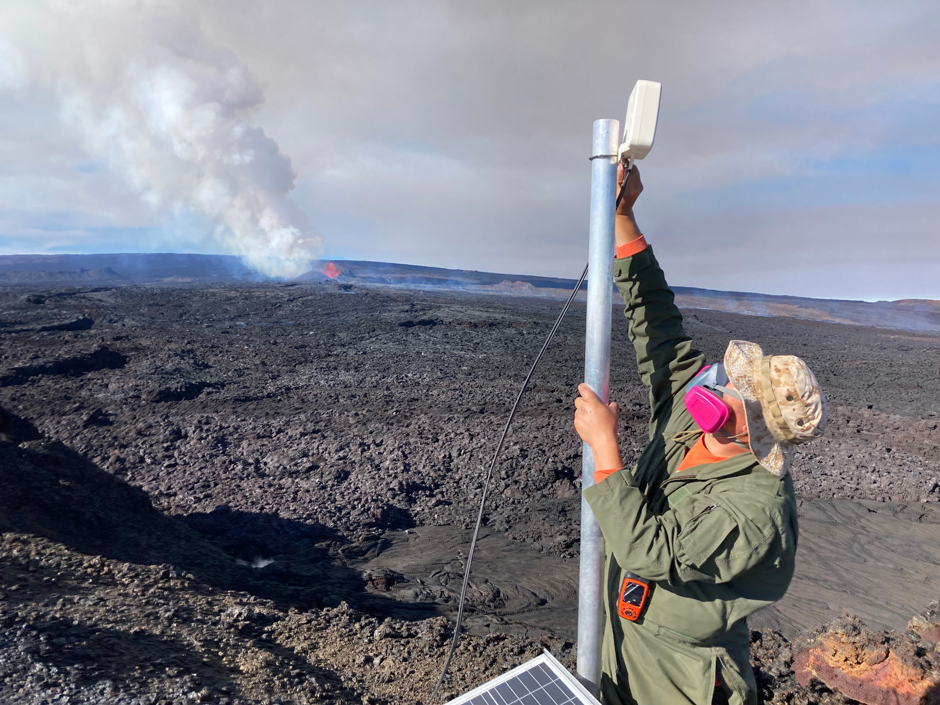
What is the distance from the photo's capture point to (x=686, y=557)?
1.37 metres

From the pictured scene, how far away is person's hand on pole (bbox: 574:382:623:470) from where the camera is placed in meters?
1.48

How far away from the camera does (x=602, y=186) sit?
5.09 feet

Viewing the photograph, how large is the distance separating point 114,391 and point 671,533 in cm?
1247

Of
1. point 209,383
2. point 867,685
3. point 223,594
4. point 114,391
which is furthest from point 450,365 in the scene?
point 867,685

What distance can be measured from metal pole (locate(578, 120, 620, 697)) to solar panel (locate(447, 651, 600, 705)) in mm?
160

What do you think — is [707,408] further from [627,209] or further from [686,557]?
[627,209]

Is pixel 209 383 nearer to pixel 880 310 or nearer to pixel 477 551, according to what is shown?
pixel 477 551

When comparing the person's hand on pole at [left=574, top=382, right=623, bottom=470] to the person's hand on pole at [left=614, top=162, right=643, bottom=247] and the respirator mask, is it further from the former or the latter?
the person's hand on pole at [left=614, top=162, right=643, bottom=247]

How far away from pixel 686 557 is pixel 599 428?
1.19 ft

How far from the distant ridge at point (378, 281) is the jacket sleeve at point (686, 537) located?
36.8 m

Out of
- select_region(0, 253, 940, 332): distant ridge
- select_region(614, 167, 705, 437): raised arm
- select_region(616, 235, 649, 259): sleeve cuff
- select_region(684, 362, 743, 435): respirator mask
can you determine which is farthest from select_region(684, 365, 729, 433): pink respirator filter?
select_region(0, 253, 940, 332): distant ridge

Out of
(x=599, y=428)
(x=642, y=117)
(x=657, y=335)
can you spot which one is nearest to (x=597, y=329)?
(x=599, y=428)

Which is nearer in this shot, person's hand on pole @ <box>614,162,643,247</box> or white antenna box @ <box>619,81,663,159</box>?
white antenna box @ <box>619,81,663,159</box>

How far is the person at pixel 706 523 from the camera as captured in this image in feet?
4.54
